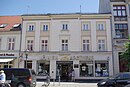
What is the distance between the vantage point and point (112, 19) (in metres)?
30.7

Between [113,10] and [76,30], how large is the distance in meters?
6.74

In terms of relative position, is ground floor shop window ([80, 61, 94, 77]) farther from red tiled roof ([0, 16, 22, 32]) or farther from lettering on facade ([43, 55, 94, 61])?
red tiled roof ([0, 16, 22, 32])

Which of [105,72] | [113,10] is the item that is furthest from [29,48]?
[113,10]

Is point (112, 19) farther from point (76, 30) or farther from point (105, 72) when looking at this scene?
point (105, 72)

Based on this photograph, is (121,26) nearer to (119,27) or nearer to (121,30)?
(119,27)

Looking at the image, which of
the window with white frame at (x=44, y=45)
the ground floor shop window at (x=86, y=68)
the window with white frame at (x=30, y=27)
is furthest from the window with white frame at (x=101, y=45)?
the window with white frame at (x=30, y=27)

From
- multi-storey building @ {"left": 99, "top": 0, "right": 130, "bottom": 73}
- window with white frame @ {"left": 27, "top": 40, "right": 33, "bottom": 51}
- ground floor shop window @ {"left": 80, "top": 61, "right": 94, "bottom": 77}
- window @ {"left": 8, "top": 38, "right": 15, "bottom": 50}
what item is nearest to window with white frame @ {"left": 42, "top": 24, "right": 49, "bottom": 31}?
window with white frame @ {"left": 27, "top": 40, "right": 33, "bottom": 51}

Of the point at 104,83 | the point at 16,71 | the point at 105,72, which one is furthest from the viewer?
the point at 105,72

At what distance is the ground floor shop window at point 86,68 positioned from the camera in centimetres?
3002

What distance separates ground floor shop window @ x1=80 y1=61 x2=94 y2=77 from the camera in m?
30.0

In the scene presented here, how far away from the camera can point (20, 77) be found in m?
17.9

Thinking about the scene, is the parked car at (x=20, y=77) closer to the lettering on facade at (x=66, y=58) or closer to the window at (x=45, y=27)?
the lettering on facade at (x=66, y=58)

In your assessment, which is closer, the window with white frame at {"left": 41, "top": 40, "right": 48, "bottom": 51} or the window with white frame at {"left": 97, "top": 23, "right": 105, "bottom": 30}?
the window with white frame at {"left": 97, "top": 23, "right": 105, "bottom": 30}

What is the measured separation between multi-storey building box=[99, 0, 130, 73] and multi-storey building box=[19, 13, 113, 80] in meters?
0.79
